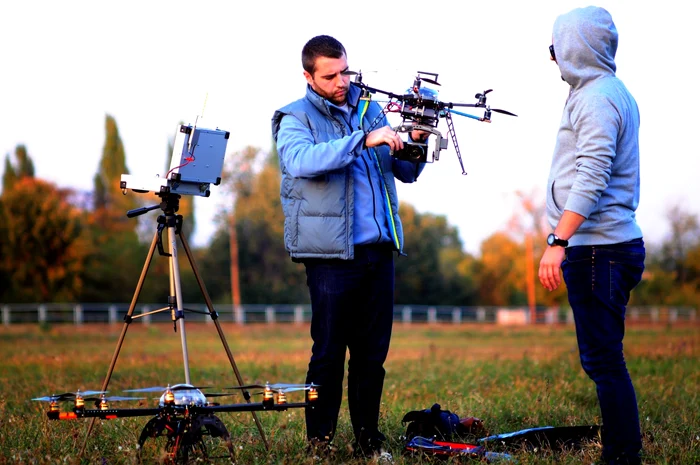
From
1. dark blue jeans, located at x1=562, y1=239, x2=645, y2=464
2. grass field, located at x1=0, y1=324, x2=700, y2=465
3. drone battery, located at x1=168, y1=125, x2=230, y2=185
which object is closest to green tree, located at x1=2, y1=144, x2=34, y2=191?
grass field, located at x1=0, y1=324, x2=700, y2=465

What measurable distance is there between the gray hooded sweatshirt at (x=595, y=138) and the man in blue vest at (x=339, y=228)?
80 centimetres

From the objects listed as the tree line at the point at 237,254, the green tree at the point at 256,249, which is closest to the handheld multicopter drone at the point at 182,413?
the tree line at the point at 237,254

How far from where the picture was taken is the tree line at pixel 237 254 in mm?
47250

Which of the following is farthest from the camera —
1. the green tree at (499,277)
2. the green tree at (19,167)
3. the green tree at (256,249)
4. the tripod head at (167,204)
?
the green tree at (19,167)

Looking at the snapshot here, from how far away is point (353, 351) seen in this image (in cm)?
509

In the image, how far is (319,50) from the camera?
4793 millimetres

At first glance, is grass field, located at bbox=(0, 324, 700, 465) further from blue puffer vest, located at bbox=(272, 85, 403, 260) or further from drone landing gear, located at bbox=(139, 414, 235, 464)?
blue puffer vest, located at bbox=(272, 85, 403, 260)

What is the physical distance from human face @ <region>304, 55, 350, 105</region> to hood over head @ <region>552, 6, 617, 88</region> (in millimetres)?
1128

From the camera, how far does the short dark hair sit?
4.78 meters

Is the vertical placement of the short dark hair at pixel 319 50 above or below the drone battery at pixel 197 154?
above

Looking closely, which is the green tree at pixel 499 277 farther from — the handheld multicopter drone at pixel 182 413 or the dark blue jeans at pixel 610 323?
the handheld multicopter drone at pixel 182 413

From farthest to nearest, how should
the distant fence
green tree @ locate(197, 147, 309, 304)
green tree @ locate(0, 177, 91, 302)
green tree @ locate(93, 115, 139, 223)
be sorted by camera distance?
1. green tree @ locate(93, 115, 139, 223)
2. green tree @ locate(197, 147, 309, 304)
3. green tree @ locate(0, 177, 91, 302)
4. the distant fence

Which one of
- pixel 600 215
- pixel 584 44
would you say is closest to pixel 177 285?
pixel 600 215

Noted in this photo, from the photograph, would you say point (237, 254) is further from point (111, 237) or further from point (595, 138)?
point (595, 138)
